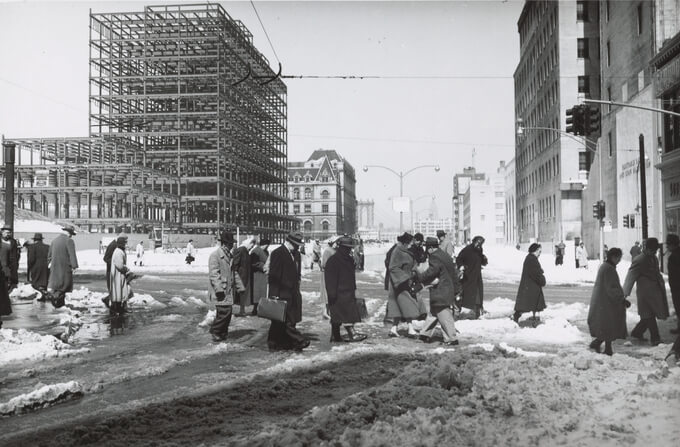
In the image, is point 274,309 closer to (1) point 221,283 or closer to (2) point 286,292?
(2) point 286,292

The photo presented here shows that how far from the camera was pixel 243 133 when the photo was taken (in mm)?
78875

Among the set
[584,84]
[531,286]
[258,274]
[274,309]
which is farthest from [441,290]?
[584,84]

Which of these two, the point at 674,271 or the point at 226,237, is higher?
the point at 226,237

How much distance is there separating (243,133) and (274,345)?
234 ft

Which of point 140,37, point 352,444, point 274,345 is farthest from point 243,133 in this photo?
point 352,444

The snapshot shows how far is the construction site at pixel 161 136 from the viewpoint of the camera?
63375 mm

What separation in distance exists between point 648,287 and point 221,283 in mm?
6941

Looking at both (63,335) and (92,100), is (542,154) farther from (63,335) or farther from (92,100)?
(63,335)

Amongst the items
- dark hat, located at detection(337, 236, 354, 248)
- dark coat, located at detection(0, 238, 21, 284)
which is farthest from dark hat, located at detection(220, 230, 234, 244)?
dark coat, located at detection(0, 238, 21, 284)

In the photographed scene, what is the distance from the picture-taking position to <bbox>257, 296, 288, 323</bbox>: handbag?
30.2ft

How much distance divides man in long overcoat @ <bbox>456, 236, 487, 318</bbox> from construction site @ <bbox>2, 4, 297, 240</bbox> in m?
51.0

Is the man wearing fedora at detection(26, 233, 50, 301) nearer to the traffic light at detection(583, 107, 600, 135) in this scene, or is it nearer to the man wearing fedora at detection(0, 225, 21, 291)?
the man wearing fedora at detection(0, 225, 21, 291)

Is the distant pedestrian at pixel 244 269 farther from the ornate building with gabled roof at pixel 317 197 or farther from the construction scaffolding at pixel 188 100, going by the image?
the ornate building with gabled roof at pixel 317 197

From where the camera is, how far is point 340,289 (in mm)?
10156
